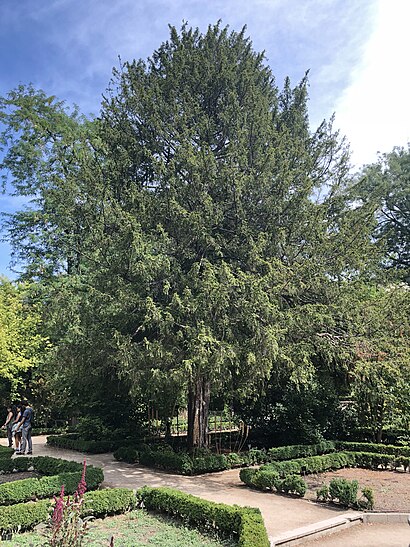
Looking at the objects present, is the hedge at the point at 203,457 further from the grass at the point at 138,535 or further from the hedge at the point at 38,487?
the grass at the point at 138,535

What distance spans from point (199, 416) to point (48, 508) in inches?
286

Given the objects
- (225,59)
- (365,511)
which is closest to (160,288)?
(365,511)

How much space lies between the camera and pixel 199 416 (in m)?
14.8

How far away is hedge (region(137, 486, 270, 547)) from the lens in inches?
258

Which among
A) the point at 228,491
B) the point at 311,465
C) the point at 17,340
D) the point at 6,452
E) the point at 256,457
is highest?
the point at 17,340

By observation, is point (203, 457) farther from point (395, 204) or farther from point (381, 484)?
point (395, 204)

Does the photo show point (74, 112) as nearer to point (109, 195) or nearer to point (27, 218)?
point (27, 218)

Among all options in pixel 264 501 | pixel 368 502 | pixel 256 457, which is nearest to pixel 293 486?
pixel 264 501

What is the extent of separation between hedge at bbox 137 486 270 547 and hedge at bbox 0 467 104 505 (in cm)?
153

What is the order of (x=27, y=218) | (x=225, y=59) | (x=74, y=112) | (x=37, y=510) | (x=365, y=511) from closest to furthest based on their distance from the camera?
(x=37, y=510) < (x=365, y=511) < (x=225, y=59) < (x=27, y=218) < (x=74, y=112)

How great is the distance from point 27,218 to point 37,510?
19269 millimetres

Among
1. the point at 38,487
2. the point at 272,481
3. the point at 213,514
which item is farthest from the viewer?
the point at 272,481

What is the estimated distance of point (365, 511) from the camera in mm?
8914

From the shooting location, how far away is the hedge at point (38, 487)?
8.90 metres
